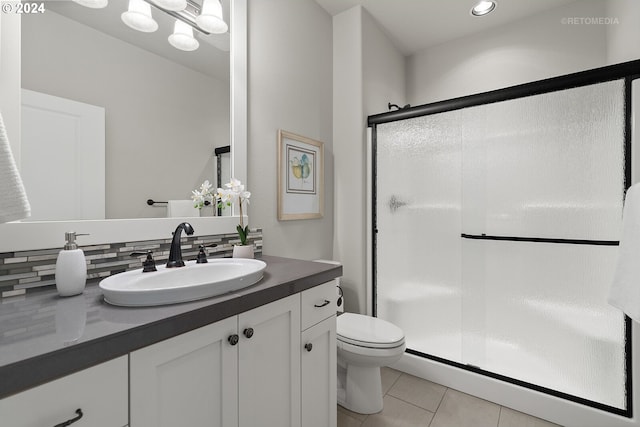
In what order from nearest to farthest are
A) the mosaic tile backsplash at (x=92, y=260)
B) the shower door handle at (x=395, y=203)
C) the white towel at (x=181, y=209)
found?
1. the mosaic tile backsplash at (x=92, y=260)
2. the white towel at (x=181, y=209)
3. the shower door handle at (x=395, y=203)

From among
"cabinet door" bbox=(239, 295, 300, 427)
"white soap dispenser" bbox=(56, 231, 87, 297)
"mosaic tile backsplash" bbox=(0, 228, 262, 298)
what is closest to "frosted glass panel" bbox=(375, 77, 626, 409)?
"cabinet door" bbox=(239, 295, 300, 427)

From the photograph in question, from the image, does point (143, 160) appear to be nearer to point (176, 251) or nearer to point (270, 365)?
point (176, 251)

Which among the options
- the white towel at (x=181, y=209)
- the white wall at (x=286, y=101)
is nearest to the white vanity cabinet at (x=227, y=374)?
the white towel at (x=181, y=209)

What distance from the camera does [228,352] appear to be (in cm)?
86

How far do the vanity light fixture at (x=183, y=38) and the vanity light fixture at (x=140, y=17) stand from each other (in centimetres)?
8

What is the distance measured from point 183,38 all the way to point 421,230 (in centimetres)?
177

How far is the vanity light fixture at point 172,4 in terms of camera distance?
1.29 meters

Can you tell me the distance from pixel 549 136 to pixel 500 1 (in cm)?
131

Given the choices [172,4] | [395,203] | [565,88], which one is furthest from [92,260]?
[565,88]

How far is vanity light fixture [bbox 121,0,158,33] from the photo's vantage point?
1.19m

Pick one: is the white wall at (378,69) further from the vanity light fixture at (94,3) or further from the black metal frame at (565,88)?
the vanity light fixture at (94,3)

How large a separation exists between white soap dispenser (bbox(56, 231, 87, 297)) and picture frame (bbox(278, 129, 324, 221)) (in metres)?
1.07

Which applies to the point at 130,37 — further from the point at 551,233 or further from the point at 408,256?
the point at 551,233

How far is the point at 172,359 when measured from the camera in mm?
734
